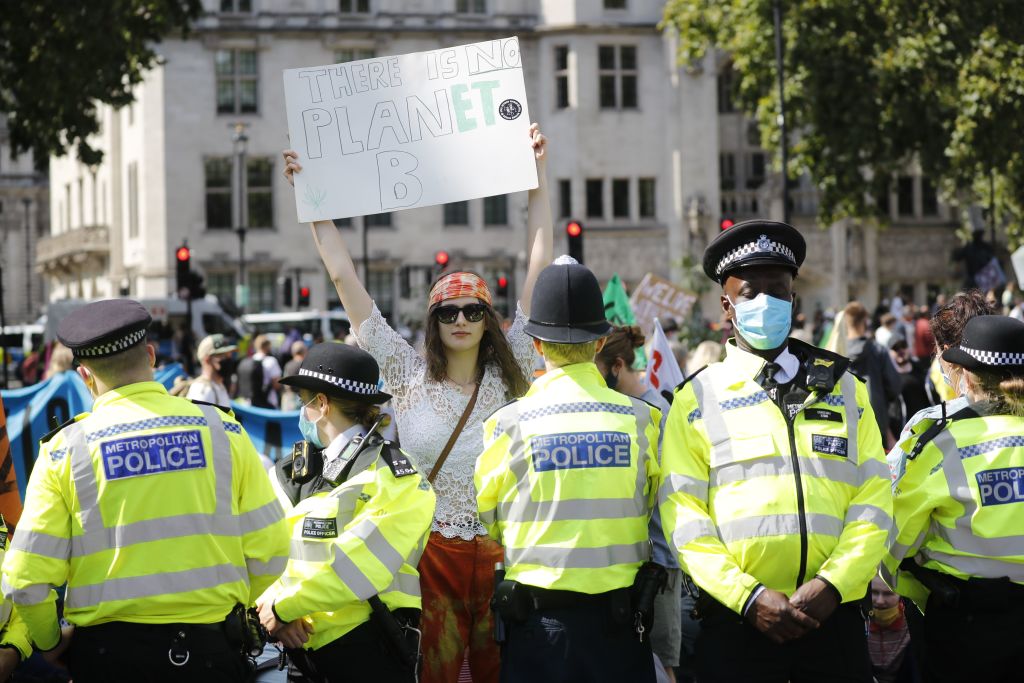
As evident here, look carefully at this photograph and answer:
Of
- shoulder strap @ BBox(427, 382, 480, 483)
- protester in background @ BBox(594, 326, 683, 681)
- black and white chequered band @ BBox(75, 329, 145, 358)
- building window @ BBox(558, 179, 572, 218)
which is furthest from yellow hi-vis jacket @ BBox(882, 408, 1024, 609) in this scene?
building window @ BBox(558, 179, 572, 218)

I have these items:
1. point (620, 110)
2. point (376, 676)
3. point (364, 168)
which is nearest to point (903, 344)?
point (364, 168)

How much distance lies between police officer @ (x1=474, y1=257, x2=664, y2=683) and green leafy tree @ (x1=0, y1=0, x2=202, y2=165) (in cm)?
1597

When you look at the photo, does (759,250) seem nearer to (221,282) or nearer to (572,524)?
(572,524)

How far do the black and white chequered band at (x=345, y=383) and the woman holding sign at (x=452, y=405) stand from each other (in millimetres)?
629

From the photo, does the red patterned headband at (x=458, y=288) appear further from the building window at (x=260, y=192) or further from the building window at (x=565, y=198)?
the building window at (x=260, y=192)

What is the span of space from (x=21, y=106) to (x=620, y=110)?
29491mm

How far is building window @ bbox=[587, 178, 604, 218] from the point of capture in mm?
46938

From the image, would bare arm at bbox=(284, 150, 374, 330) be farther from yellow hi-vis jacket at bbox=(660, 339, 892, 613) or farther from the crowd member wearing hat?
the crowd member wearing hat

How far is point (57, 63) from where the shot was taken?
19.1m

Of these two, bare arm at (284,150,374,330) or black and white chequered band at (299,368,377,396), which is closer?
black and white chequered band at (299,368,377,396)

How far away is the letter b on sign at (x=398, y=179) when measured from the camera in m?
6.06

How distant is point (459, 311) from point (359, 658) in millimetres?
1515

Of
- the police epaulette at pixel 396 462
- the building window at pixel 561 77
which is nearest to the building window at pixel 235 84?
the building window at pixel 561 77

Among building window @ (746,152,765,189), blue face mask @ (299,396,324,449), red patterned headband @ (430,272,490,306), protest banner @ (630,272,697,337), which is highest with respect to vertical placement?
building window @ (746,152,765,189)
